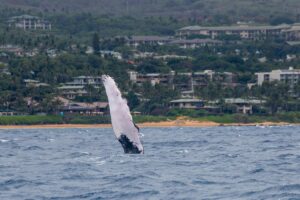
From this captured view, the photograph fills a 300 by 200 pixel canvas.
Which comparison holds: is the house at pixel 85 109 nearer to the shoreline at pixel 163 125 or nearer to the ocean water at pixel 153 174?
the shoreline at pixel 163 125

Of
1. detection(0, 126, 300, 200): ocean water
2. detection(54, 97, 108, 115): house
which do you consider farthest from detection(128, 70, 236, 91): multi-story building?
detection(0, 126, 300, 200): ocean water

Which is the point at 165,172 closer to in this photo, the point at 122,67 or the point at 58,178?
the point at 58,178

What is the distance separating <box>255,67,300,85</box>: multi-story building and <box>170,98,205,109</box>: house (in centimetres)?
1492

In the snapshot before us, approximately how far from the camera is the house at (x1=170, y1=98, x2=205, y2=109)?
135m

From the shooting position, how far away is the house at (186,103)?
135 meters

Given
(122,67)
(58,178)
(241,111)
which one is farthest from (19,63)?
(58,178)

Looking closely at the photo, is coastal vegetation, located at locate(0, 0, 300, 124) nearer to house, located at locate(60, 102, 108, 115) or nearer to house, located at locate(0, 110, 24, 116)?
house, located at locate(0, 110, 24, 116)

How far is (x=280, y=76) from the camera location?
155 metres

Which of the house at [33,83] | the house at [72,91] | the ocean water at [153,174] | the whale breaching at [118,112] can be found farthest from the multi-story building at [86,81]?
the whale breaching at [118,112]

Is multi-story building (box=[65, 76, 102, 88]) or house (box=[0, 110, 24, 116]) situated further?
multi-story building (box=[65, 76, 102, 88])

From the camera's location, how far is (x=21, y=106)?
12950 cm

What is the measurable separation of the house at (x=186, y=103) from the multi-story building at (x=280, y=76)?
14.9 meters

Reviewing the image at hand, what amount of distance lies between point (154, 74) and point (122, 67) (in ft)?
14.4

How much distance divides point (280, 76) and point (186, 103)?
878 inches
